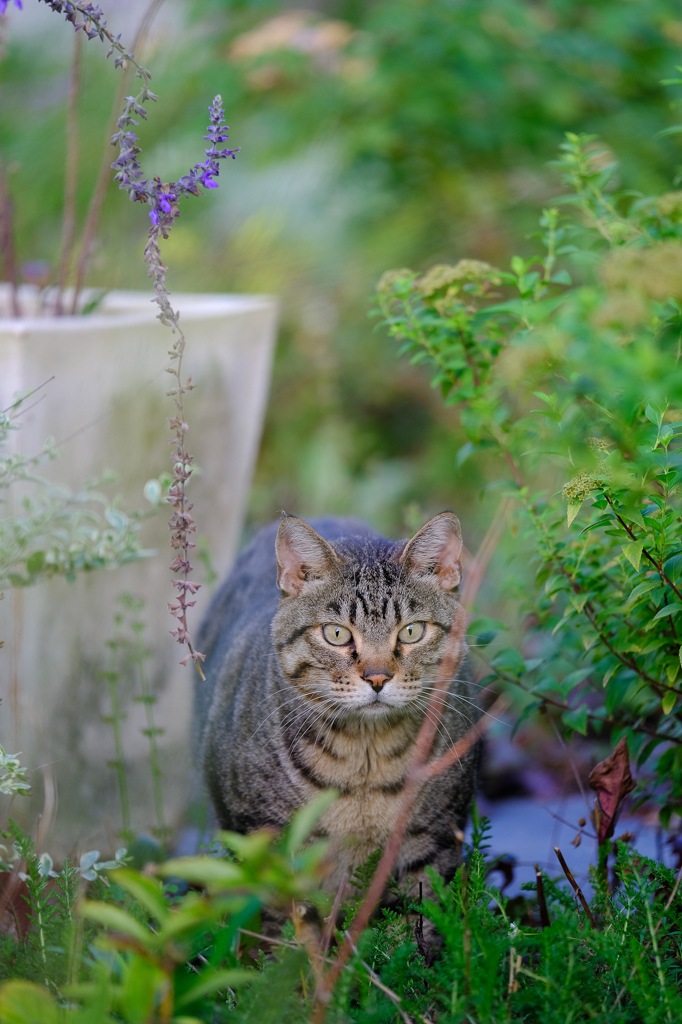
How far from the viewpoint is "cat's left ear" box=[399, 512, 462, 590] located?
178 cm

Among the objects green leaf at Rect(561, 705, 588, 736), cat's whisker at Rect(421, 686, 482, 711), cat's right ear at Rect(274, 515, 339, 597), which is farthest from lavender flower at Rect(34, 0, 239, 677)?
green leaf at Rect(561, 705, 588, 736)

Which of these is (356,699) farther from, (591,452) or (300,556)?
(591,452)

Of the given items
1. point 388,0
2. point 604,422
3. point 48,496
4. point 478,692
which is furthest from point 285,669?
point 388,0

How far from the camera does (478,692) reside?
206cm

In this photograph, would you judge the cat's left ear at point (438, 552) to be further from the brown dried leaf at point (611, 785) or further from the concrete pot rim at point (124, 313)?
the concrete pot rim at point (124, 313)

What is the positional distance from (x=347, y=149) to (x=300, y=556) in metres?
2.98

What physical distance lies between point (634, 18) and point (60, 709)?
3.61 m

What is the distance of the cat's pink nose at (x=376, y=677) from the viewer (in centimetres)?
170

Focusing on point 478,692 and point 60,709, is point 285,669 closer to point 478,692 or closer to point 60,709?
point 478,692

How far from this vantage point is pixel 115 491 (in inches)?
90.4

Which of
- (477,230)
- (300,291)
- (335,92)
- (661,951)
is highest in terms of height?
(335,92)

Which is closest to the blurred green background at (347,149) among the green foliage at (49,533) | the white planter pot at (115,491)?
the white planter pot at (115,491)

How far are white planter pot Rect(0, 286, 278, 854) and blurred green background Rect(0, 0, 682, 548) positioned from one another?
137 centimetres

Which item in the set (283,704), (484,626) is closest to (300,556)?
(283,704)
